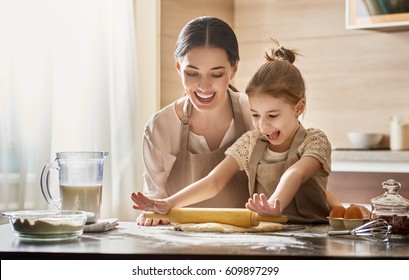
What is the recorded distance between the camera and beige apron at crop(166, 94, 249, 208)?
72.2 inches

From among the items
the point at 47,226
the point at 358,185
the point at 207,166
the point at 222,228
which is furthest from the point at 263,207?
the point at 358,185

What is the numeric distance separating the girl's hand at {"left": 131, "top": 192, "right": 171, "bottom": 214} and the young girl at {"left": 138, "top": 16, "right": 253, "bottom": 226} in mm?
302

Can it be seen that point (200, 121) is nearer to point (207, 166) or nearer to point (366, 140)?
point (207, 166)

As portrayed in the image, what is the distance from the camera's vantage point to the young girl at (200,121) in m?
1.83

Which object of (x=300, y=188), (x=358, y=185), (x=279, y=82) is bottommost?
(x=358, y=185)

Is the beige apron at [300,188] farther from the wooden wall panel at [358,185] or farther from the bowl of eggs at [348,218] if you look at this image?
the wooden wall panel at [358,185]

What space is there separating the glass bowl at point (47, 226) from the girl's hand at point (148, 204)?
0.17 m

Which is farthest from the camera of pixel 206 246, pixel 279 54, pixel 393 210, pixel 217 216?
pixel 279 54

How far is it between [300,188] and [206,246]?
1.76 ft

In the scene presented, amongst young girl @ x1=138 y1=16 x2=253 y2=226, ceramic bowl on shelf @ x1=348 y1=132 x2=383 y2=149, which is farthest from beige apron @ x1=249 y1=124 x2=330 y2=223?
ceramic bowl on shelf @ x1=348 y1=132 x2=383 y2=149

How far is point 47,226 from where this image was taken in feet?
4.22

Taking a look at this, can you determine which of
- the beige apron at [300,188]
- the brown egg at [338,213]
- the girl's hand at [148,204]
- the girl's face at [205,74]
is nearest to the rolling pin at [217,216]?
the girl's hand at [148,204]

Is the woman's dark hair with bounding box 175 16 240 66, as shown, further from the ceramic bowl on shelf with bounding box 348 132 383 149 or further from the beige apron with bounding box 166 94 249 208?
the ceramic bowl on shelf with bounding box 348 132 383 149

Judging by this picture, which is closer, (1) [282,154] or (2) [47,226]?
(2) [47,226]
